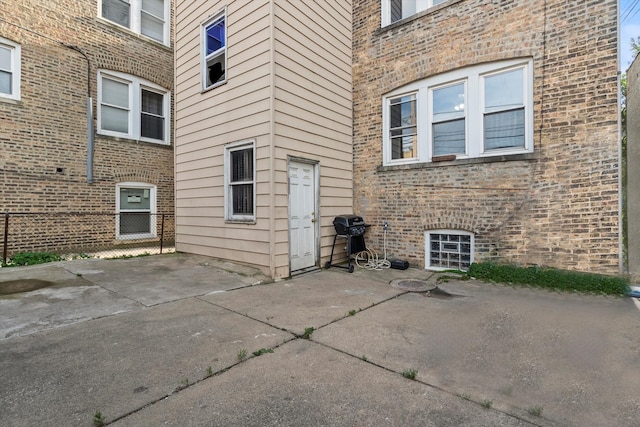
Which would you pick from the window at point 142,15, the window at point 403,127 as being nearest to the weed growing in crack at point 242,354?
the window at point 403,127

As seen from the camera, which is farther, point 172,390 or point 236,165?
point 236,165

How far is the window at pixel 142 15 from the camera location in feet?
30.5

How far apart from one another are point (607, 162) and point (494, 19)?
125 inches

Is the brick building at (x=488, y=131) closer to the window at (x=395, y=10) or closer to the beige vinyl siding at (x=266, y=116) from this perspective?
the window at (x=395, y=10)

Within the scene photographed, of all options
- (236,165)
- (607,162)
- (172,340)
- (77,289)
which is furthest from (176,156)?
(607,162)

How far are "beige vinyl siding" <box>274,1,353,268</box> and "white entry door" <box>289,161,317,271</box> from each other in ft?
0.73

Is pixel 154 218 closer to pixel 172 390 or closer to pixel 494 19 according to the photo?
pixel 172 390

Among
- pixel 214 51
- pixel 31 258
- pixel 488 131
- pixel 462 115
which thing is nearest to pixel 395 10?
pixel 462 115

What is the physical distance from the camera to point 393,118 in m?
7.40

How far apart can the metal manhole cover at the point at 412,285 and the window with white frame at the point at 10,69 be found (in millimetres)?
9136

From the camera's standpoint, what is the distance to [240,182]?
21.1 feet

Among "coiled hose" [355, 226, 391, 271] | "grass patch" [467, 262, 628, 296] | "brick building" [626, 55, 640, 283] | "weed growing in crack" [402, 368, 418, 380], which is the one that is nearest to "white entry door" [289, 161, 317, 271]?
"coiled hose" [355, 226, 391, 271]

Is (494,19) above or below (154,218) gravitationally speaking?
above

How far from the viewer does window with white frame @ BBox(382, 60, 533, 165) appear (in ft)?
19.4
